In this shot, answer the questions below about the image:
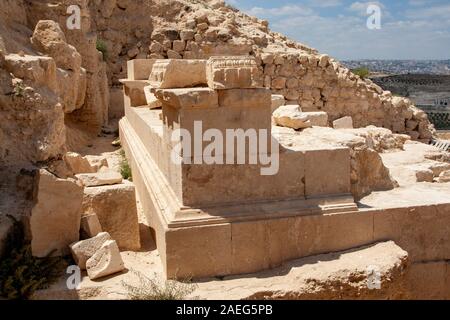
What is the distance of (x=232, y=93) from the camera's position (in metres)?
4.06

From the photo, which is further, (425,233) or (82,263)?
(425,233)

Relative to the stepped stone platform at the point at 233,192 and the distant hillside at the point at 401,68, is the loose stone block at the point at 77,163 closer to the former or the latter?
the stepped stone platform at the point at 233,192

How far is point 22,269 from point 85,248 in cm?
53

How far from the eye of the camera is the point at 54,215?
417cm

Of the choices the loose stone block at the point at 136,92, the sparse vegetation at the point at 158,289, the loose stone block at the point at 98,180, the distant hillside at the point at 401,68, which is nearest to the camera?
the sparse vegetation at the point at 158,289

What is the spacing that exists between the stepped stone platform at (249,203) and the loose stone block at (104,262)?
A: 416 millimetres

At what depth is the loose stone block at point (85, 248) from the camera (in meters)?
4.09

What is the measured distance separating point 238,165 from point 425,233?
6.79ft

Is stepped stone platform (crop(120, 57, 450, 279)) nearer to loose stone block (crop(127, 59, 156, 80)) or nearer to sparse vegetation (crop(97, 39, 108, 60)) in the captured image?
loose stone block (crop(127, 59, 156, 80))

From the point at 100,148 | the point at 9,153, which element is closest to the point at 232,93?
the point at 9,153

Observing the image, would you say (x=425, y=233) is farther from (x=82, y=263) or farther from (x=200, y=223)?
(x=82, y=263)

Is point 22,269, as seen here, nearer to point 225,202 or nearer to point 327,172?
point 225,202

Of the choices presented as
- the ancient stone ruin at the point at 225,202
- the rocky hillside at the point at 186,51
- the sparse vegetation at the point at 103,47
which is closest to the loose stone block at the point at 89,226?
the ancient stone ruin at the point at 225,202

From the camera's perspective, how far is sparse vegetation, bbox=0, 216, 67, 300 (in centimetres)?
372
